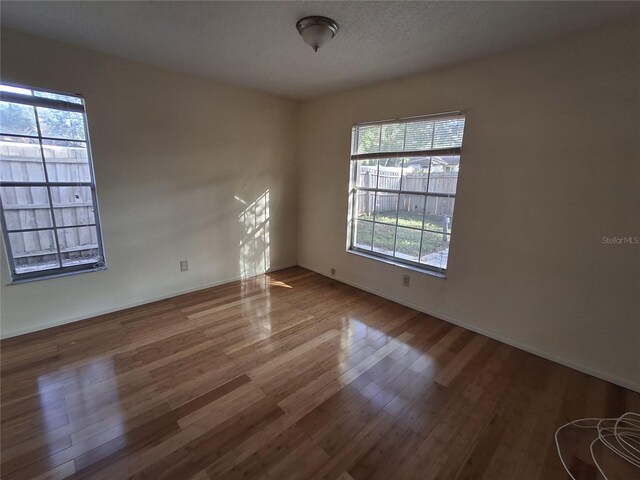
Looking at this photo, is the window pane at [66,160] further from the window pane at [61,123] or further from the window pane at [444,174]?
the window pane at [444,174]

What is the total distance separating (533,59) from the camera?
2.25m

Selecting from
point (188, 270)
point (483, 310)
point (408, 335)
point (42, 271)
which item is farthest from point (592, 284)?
point (42, 271)

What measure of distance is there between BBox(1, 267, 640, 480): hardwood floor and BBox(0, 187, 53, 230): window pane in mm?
980

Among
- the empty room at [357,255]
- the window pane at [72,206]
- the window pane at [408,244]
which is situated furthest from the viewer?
the window pane at [408,244]

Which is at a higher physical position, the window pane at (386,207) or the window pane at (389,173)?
the window pane at (389,173)

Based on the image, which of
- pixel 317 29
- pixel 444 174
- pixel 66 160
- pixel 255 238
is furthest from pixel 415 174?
pixel 66 160

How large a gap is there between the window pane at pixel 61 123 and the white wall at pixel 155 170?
11 centimetres

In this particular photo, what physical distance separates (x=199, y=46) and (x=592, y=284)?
11.8 feet

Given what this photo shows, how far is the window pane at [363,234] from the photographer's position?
3.72m

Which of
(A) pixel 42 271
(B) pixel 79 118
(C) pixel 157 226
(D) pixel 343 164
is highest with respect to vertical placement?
(B) pixel 79 118

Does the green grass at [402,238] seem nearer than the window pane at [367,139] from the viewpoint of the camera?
Yes

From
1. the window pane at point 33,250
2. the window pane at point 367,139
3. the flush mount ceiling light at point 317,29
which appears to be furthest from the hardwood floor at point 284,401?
the flush mount ceiling light at point 317,29

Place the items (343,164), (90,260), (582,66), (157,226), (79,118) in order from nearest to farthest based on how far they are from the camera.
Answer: (582,66), (79,118), (90,260), (157,226), (343,164)

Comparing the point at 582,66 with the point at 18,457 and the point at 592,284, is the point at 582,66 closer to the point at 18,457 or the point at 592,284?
the point at 592,284
